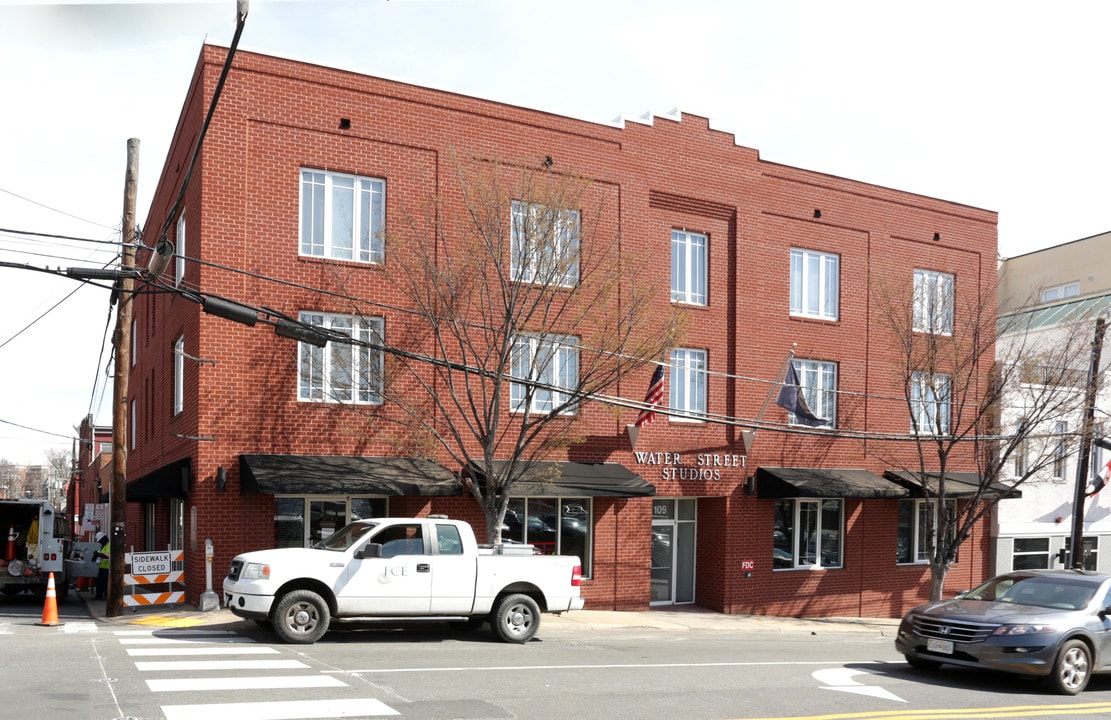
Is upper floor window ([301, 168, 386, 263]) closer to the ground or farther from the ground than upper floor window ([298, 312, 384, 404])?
farther from the ground

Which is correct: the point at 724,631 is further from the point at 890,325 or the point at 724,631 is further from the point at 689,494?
the point at 890,325

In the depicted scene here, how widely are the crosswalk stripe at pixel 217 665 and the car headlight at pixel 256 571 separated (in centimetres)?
190

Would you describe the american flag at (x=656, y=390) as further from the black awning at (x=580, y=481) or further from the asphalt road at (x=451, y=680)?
the asphalt road at (x=451, y=680)

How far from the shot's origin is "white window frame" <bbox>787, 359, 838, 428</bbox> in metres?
26.1

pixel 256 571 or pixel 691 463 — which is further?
pixel 691 463

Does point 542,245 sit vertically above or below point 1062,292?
below

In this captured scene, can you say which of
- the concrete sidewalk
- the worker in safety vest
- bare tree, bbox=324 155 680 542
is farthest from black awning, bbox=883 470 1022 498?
the worker in safety vest

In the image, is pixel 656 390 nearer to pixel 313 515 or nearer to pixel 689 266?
pixel 689 266

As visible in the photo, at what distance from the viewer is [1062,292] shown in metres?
48.4

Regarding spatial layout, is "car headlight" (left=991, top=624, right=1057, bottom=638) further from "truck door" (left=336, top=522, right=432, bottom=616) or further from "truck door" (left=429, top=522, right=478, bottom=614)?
"truck door" (left=336, top=522, right=432, bottom=616)

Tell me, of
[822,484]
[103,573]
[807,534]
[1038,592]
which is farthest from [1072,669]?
[103,573]

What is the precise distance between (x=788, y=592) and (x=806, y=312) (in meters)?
6.68

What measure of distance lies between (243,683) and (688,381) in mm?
15184

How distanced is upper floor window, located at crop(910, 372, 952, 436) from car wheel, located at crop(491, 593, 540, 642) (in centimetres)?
1148
